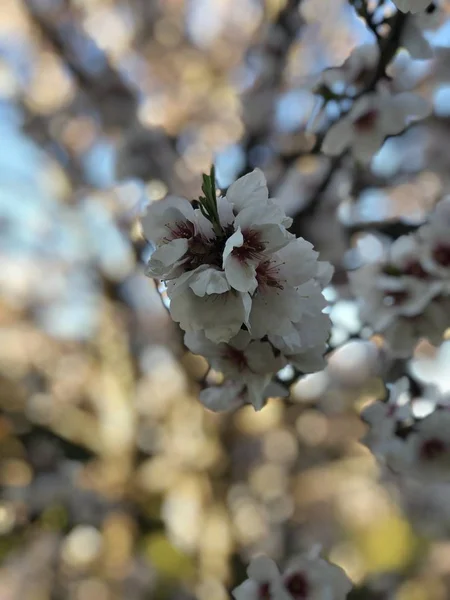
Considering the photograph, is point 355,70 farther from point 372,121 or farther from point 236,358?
point 236,358

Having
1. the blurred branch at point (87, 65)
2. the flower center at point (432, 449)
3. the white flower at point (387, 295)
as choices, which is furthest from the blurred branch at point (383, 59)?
the blurred branch at point (87, 65)

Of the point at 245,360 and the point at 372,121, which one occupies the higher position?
the point at 372,121

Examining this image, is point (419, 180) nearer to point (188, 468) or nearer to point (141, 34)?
point (141, 34)

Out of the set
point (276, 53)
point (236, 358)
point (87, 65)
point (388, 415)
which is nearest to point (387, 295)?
point (388, 415)

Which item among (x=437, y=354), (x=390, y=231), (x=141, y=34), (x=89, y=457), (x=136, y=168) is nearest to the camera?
(x=390, y=231)

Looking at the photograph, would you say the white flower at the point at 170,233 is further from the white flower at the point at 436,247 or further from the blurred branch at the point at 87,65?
the blurred branch at the point at 87,65

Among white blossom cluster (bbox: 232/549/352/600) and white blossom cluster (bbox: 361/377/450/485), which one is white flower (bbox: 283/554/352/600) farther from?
white blossom cluster (bbox: 361/377/450/485)

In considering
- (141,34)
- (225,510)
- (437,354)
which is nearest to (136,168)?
(141,34)
